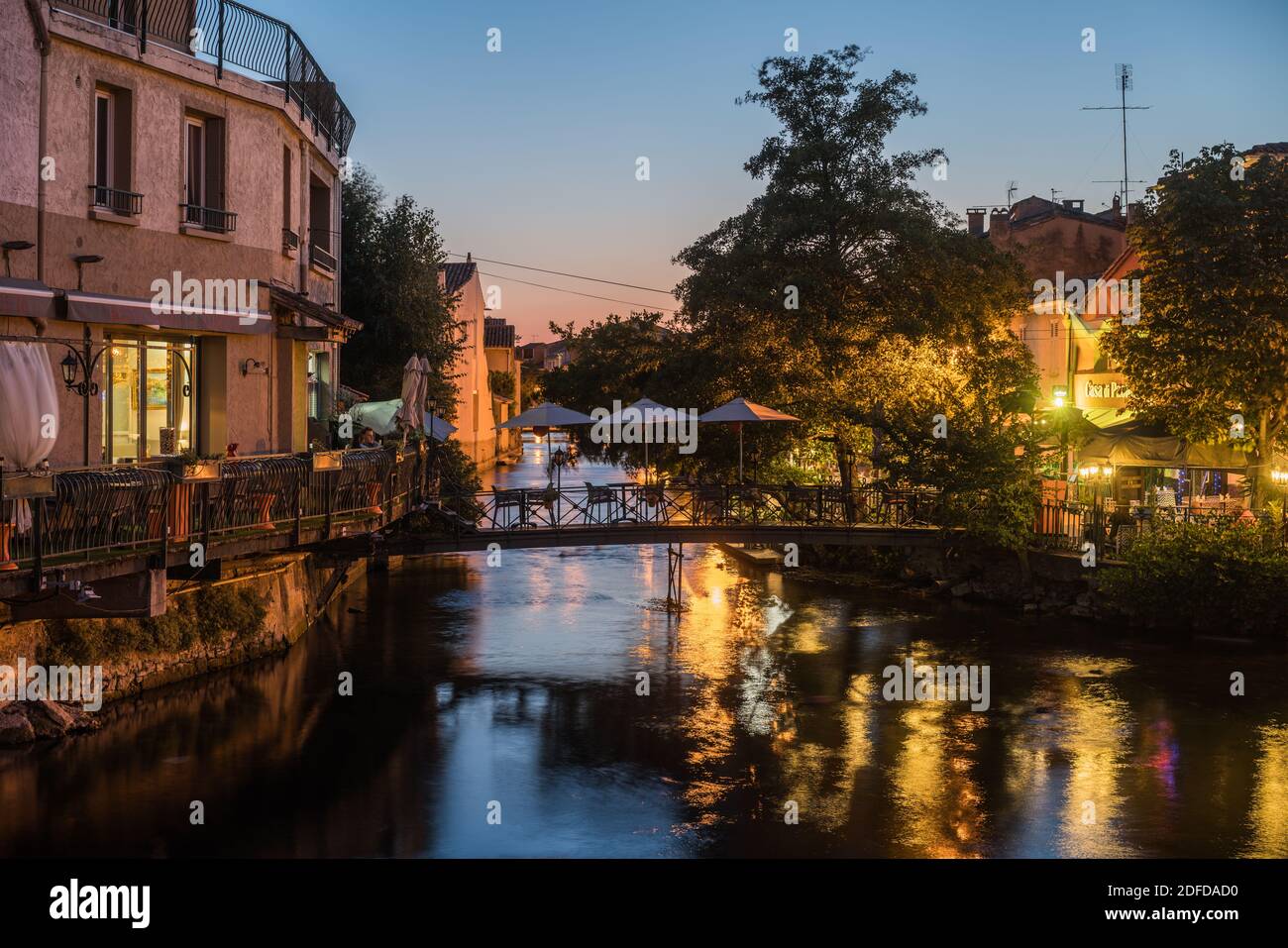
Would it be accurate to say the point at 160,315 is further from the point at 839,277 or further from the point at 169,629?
the point at 839,277

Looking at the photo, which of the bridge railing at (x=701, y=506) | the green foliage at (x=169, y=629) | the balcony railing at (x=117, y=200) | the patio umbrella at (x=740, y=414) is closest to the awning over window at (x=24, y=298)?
the balcony railing at (x=117, y=200)

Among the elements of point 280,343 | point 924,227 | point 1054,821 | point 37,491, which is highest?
point 924,227

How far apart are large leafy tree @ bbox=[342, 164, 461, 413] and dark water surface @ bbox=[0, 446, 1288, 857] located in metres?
13.7

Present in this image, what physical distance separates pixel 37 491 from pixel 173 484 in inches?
115

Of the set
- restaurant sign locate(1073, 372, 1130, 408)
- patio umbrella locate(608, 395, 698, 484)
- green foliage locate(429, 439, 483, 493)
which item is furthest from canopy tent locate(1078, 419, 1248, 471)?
green foliage locate(429, 439, 483, 493)

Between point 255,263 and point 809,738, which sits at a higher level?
point 255,263

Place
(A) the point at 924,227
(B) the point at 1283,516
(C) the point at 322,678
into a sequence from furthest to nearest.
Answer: (A) the point at 924,227
(B) the point at 1283,516
(C) the point at 322,678

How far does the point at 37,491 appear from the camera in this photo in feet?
45.8

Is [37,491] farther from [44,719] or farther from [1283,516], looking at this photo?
[1283,516]

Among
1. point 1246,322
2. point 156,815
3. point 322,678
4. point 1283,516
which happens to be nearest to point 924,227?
point 1246,322

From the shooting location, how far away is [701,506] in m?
30.4

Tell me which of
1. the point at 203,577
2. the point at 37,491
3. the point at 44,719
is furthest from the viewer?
→ the point at 203,577

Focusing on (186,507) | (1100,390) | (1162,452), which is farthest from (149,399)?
(1100,390)

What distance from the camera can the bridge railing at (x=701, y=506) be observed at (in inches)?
1098
